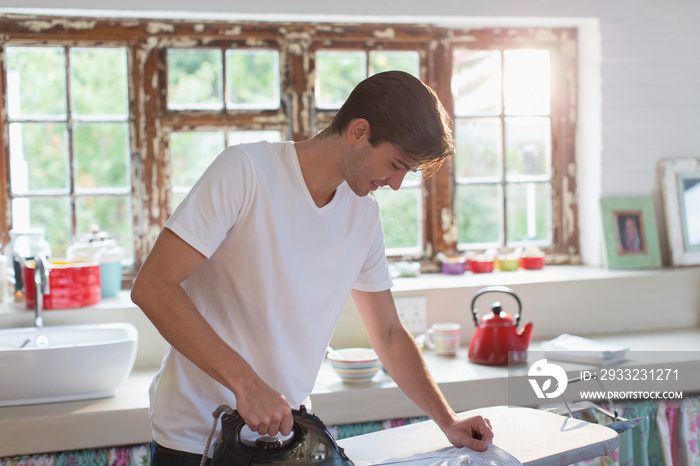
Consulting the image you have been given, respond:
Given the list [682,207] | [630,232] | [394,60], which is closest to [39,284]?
[394,60]

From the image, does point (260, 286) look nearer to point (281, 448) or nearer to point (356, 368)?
point (281, 448)

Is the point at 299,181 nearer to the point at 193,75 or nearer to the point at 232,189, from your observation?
the point at 232,189

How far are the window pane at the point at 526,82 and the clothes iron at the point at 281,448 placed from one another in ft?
8.08

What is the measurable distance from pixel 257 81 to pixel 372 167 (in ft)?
6.07

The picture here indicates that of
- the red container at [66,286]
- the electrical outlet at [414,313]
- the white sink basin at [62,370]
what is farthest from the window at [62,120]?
the electrical outlet at [414,313]

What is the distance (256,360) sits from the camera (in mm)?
1478

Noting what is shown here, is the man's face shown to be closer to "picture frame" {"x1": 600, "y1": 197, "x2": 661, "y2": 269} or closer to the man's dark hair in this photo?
the man's dark hair

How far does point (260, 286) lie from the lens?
1.45m

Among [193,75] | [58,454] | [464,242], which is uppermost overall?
[193,75]

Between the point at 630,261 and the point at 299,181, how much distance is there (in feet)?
A: 7.10

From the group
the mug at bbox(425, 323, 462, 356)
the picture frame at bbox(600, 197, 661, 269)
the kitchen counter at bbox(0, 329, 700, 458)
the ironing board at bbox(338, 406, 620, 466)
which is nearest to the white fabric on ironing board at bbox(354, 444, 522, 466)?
the ironing board at bbox(338, 406, 620, 466)

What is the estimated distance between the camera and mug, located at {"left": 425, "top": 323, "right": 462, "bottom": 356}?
2.69m

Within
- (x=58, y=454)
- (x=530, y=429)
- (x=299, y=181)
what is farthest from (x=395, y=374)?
(x=58, y=454)

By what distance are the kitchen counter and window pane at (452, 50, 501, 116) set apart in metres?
1.18
